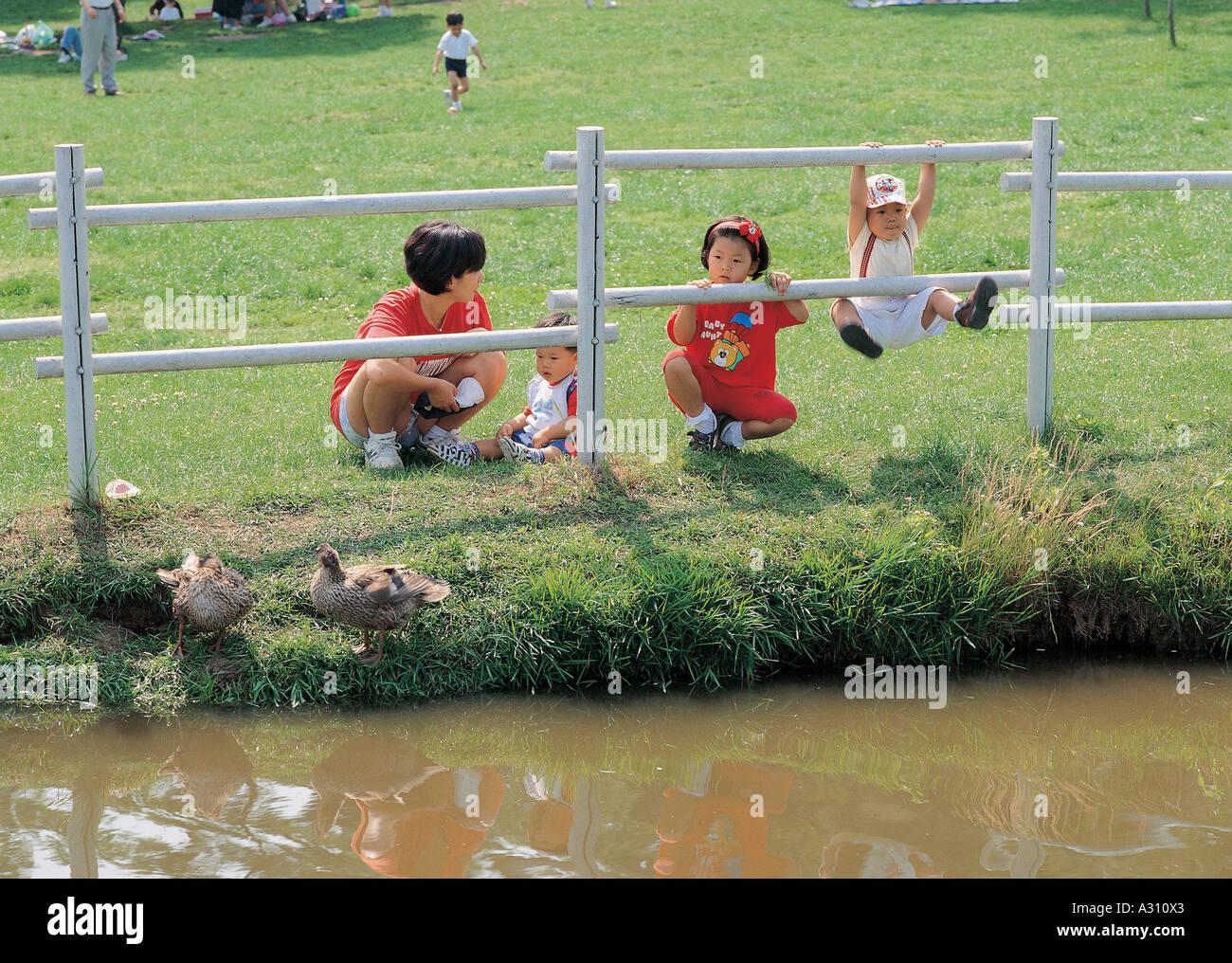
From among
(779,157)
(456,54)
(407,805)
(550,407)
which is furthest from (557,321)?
(456,54)

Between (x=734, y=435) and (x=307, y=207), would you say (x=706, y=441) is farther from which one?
(x=307, y=207)

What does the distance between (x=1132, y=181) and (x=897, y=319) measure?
1328mm

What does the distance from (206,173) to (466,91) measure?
20.2 feet

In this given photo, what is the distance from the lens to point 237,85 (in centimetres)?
2083

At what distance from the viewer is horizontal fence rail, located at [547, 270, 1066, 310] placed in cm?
652

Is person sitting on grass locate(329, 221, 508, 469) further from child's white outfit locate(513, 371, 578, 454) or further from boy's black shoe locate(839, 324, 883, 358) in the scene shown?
boy's black shoe locate(839, 324, 883, 358)

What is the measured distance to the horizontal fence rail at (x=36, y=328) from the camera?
5840 mm

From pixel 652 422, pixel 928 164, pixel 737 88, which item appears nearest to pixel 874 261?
pixel 928 164

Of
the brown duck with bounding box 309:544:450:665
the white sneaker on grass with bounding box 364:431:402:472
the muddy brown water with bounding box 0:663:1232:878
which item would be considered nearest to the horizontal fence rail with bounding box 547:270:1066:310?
the white sneaker on grass with bounding box 364:431:402:472

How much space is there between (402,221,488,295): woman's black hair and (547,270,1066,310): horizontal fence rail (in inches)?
16.5

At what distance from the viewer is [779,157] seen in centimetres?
655

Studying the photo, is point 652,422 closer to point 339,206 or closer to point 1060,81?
point 339,206

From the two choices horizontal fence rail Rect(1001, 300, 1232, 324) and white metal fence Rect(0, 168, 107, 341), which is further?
horizontal fence rail Rect(1001, 300, 1232, 324)

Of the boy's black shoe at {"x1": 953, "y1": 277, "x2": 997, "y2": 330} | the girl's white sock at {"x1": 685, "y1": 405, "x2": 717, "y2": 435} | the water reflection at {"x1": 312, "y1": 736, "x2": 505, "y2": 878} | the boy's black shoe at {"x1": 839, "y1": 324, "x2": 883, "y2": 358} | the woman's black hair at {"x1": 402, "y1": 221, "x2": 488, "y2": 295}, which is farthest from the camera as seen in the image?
the boy's black shoe at {"x1": 839, "y1": 324, "x2": 883, "y2": 358}
